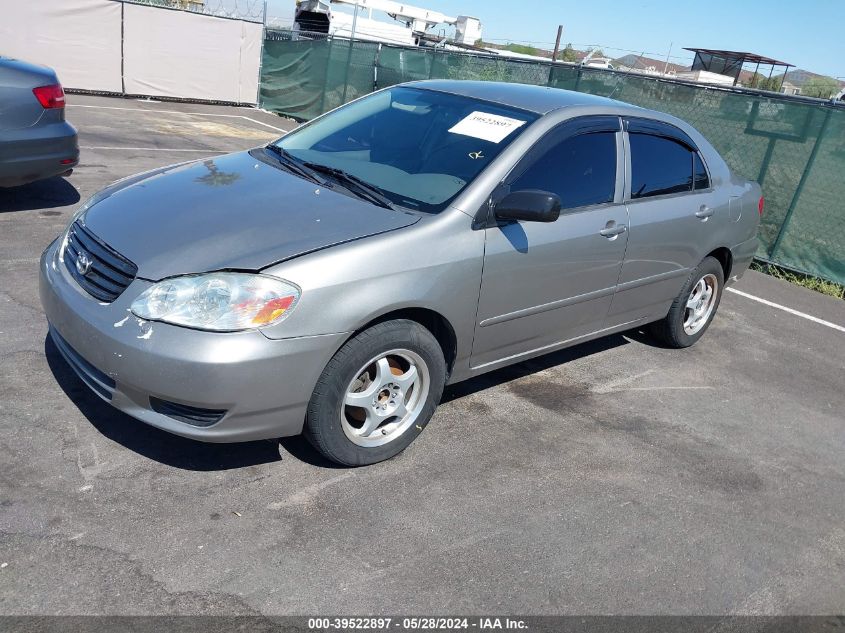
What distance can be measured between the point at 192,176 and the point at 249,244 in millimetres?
1042

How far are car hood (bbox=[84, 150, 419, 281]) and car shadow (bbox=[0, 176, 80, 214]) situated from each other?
349cm

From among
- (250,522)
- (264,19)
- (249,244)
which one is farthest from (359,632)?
(264,19)

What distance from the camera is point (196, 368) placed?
2934 mm

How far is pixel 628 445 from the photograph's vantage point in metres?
4.21

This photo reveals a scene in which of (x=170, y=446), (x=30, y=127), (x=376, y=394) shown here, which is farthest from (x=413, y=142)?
(x=30, y=127)

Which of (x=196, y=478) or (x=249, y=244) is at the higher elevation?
(x=249, y=244)

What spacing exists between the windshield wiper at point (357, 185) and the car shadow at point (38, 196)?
3.98 meters

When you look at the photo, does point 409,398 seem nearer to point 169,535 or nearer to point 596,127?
point 169,535

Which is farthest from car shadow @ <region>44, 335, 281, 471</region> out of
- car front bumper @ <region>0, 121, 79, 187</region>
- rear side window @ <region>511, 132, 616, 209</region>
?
car front bumper @ <region>0, 121, 79, 187</region>

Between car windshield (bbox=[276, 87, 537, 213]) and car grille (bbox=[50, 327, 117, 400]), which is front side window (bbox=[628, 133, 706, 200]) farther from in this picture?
car grille (bbox=[50, 327, 117, 400])

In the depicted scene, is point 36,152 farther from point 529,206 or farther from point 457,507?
point 457,507

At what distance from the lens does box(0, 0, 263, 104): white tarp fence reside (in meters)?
15.9

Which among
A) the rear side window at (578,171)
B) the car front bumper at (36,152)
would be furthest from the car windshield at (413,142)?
the car front bumper at (36,152)

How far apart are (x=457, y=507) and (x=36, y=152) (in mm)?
5277
